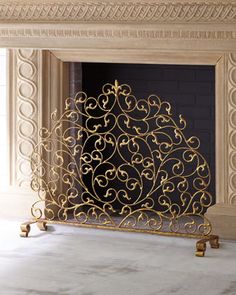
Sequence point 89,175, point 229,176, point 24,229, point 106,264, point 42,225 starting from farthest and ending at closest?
1. point 89,175
2. point 42,225
3. point 24,229
4. point 229,176
5. point 106,264

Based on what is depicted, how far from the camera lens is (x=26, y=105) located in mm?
6211

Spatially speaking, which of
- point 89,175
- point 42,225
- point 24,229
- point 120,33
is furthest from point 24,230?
point 120,33

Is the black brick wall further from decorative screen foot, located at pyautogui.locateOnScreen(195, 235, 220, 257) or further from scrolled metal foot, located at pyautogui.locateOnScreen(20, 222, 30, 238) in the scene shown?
scrolled metal foot, located at pyautogui.locateOnScreen(20, 222, 30, 238)

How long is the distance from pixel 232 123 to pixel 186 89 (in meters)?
0.79

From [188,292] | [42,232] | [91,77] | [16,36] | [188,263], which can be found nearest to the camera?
[188,292]

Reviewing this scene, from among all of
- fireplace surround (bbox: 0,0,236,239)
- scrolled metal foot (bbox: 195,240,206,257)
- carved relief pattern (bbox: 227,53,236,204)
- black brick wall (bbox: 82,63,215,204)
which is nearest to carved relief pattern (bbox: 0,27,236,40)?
fireplace surround (bbox: 0,0,236,239)

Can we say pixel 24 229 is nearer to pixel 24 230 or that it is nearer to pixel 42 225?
pixel 24 230

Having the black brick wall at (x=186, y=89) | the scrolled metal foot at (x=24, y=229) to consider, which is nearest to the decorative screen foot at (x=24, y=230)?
the scrolled metal foot at (x=24, y=229)

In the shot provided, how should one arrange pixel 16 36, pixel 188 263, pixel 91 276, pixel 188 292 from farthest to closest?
1. pixel 16 36
2. pixel 188 263
3. pixel 91 276
4. pixel 188 292

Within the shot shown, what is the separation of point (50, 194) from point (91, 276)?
1298 mm

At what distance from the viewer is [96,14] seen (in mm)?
5258

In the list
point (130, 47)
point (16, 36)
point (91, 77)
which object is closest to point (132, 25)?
point (130, 47)

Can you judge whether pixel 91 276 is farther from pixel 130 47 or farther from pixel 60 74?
pixel 60 74

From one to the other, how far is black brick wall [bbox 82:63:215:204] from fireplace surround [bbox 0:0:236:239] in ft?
1.48
